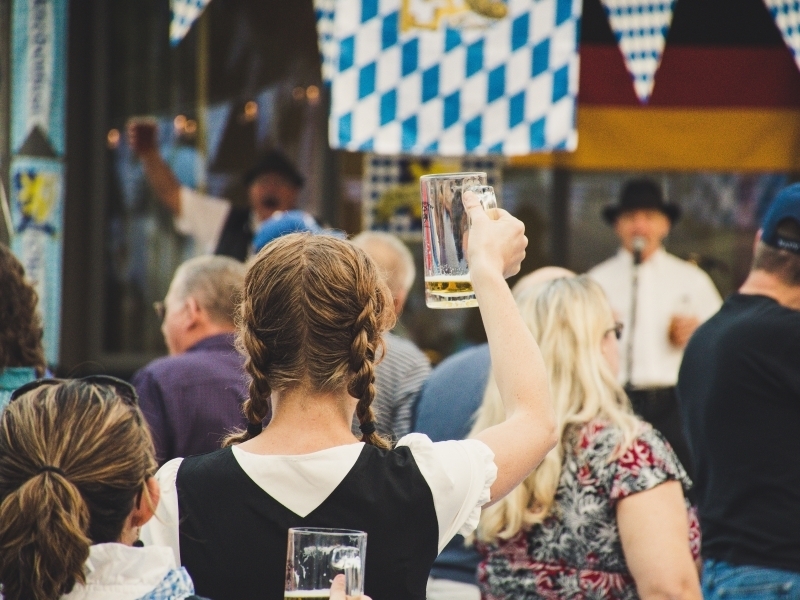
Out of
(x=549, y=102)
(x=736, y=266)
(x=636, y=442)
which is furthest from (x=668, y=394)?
(x=636, y=442)

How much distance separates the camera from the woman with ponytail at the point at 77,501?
5.54 feet

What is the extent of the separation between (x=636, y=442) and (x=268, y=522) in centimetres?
139

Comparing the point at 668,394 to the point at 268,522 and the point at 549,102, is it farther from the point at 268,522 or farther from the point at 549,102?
the point at 268,522

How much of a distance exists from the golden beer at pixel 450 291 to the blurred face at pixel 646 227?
493 centimetres

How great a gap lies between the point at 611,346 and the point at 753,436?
500 millimetres

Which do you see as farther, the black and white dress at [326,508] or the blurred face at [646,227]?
the blurred face at [646,227]

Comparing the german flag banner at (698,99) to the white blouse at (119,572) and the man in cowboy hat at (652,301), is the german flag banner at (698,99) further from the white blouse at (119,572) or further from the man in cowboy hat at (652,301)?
the white blouse at (119,572)

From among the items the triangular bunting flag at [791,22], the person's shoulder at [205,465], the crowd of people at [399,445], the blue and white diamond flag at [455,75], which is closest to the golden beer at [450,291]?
the crowd of people at [399,445]

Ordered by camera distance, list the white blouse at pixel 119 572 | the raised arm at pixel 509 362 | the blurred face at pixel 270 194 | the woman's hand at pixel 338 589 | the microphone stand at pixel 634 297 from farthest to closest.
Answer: the blurred face at pixel 270 194, the microphone stand at pixel 634 297, the raised arm at pixel 509 362, the white blouse at pixel 119 572, the woman's hand at pixel 338 589

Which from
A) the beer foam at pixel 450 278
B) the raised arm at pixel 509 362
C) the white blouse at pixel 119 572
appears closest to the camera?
the white blouse at pixel 119 572

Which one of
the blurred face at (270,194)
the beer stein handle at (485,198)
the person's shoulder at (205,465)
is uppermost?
the blurred face at (270,194)

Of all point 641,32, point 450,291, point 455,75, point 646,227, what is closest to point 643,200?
point 646,227

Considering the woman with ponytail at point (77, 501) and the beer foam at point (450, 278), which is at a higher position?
the beer foam at point (450, 278)

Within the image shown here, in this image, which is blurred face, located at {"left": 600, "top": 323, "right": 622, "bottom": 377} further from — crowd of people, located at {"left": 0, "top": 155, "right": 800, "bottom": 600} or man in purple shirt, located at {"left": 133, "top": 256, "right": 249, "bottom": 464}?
man in purple shirt, located at {"left": 133, "top": 256, "right": 249, "bottom": 464}
